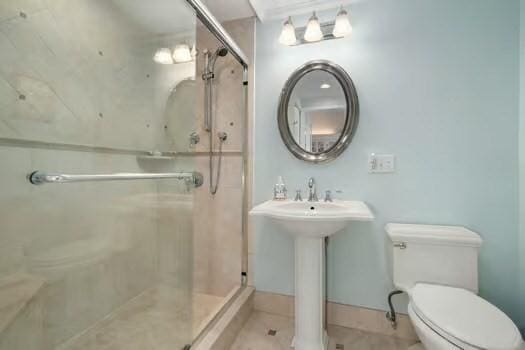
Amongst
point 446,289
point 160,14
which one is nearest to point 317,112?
point 160,14

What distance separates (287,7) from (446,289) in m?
1.96

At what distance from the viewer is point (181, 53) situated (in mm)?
1340

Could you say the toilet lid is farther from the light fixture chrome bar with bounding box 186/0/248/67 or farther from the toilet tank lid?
the light fixture chrome bar with bounding box 186/0/248/67

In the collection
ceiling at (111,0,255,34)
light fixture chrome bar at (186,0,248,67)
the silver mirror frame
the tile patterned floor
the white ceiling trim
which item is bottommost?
the tile patterned floor

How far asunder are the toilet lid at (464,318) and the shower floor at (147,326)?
43.3 inches

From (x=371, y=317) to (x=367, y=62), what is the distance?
1652mm

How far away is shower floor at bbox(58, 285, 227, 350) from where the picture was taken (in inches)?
43.3

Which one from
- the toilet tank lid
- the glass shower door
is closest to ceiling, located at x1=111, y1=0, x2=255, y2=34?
the glass shower door

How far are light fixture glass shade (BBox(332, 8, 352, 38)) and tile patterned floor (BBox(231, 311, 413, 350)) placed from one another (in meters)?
1.90

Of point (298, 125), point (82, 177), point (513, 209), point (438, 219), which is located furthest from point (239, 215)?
point (513, 209)

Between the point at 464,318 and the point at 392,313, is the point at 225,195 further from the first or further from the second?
the point at 464,318

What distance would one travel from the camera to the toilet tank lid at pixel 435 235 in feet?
4.07

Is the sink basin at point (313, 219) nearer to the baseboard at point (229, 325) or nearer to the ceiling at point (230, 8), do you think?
the baseboard at point (229, 325)

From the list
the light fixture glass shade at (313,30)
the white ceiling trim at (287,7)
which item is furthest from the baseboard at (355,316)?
the white ceiling trim at (287,7)
